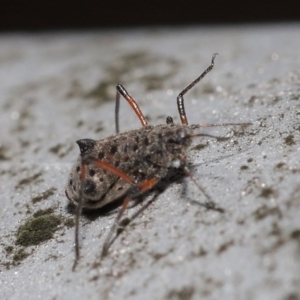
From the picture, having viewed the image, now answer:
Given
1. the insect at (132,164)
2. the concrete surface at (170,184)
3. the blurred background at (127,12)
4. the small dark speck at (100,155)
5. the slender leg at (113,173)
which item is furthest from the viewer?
the blurred background at (127,12)

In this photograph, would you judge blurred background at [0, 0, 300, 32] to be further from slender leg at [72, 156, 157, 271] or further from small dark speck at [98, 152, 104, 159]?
slender leg at [72, 156, 157, 271]

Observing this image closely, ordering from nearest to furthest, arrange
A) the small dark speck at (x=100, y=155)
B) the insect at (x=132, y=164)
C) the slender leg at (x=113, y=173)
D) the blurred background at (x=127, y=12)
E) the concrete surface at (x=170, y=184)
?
the concrete surface at (x=170, y=184) < the slender leg at (x=113, y=173) < the insect at (x=132, y=164) < the small dark speck at (x=100, y=155) < the blurred background at (x=127, y=12)

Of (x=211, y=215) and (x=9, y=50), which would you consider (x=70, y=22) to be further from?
(x=211, y=215)

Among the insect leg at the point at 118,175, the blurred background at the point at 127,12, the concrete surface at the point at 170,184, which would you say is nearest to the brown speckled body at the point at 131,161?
the insect leg at the point at 118,175

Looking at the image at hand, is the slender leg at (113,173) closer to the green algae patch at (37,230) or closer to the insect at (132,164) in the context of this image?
the insect at (132,164)

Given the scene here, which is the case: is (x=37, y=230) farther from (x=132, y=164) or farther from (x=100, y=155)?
(x=132, y=164)

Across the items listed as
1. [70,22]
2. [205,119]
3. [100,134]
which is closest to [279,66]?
[205,119]

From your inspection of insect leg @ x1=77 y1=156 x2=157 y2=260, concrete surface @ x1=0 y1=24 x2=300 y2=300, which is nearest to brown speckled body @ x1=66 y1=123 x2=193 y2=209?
insect leg @ x1=77 y1=156 x2=157 y2=260
